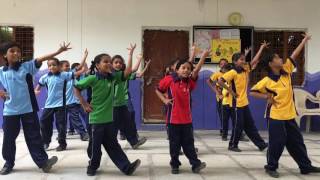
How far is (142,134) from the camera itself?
1028 centimetres

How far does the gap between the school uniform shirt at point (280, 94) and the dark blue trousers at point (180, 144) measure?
3.43 ft

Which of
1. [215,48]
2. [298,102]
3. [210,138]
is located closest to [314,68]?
[298,102]

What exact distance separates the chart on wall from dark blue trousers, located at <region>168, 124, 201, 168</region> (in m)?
4.88

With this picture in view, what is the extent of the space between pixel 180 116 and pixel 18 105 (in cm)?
208

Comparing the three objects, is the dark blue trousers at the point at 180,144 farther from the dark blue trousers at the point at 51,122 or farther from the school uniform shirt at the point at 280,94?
the dark blue trousers at the point at 51,122

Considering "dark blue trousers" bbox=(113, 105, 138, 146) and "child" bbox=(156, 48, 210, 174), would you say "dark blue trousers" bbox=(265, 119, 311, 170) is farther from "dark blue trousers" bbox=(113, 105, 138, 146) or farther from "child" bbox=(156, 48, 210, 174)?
"dark blue trousers" bbox=(113, 105, 138, 146)

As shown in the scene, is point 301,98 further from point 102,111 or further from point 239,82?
point 102,111

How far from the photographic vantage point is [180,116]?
606 cm

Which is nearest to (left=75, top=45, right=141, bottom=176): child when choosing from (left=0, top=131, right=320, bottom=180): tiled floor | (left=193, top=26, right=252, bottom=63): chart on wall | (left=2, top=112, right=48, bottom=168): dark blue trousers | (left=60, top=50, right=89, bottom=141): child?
(left=0, top=131, right=320, bottom=180): tiled floor

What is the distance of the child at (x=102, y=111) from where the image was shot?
19.2ft

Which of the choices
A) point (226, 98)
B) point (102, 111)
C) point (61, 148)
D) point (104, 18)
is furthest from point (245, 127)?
point (104, 18)

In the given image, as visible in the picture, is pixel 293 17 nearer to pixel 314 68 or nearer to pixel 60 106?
pixel 314 68

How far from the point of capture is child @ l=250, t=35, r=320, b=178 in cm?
587

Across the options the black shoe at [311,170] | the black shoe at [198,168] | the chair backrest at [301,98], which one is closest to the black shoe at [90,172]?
the black shoe at [198,168]
